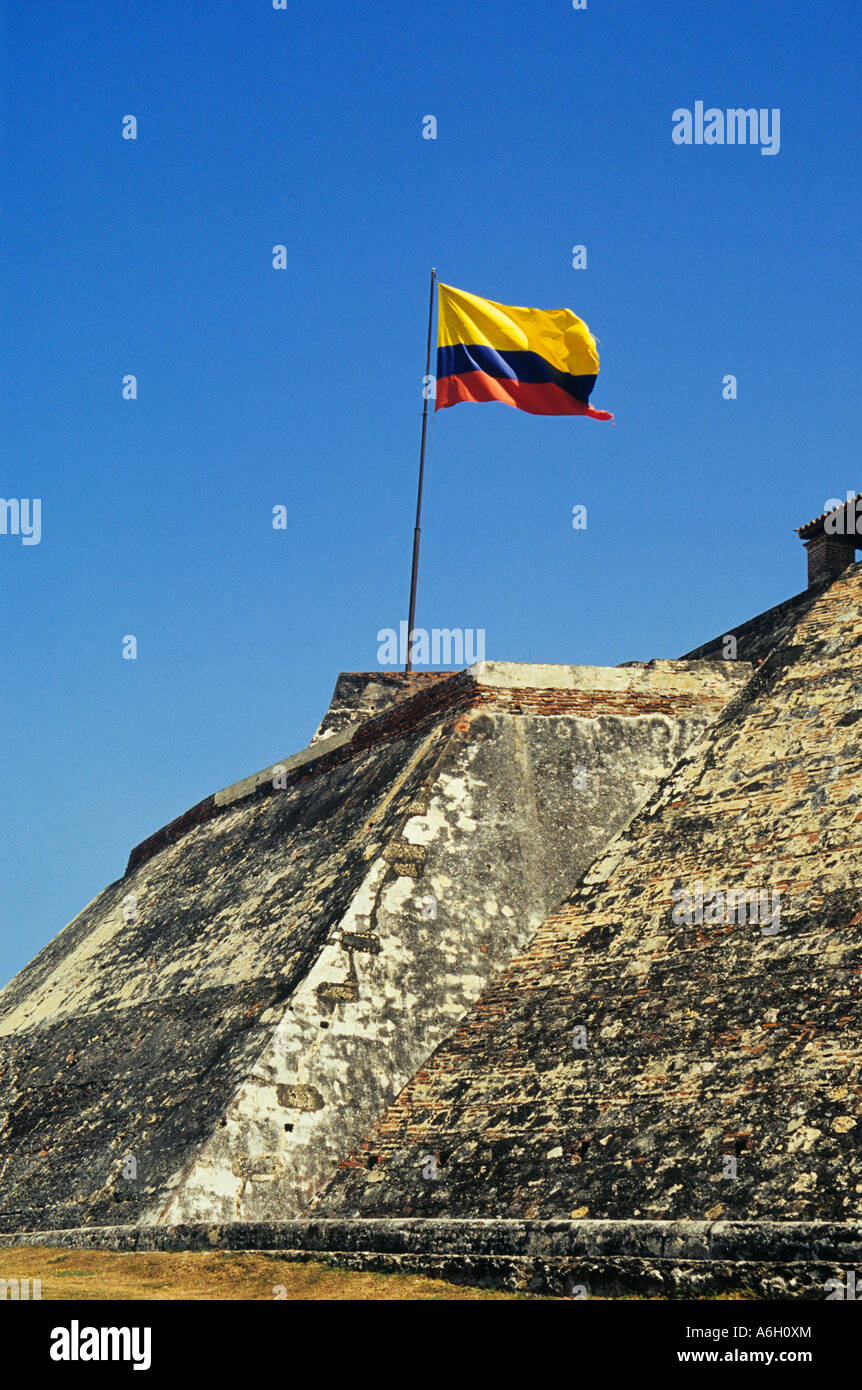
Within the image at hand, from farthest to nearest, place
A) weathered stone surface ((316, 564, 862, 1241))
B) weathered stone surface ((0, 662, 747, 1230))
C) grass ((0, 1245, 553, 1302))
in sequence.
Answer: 1. weathered stone surface ((0, 662, 747, 1230))
2. weathered stone surface ((316, 564, 862, 1241))
3. grass ((0, 1245, 553, 1302))

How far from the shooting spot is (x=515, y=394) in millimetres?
18141

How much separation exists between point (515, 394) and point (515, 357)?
52 cm

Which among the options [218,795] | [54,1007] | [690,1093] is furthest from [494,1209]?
[218,795]

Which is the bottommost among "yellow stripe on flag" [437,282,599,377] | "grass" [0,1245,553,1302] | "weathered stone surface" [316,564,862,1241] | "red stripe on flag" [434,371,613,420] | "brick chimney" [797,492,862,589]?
"grass" [0,1245,553,1302]

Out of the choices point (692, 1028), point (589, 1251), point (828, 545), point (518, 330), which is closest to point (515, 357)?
point (518, 330)

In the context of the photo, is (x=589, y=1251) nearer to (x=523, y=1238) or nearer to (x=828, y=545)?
(x=523, y=1238)

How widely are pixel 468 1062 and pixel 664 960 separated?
1.77 meters

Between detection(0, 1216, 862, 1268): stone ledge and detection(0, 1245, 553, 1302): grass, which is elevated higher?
detection(0, 1216, 862, 1268): stone ledge

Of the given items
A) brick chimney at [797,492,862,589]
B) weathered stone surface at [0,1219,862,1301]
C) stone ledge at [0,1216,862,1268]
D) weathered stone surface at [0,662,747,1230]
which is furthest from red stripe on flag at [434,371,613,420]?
weathered stone surface at [0,1219,862,1301]

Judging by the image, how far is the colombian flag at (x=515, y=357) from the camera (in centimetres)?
1791

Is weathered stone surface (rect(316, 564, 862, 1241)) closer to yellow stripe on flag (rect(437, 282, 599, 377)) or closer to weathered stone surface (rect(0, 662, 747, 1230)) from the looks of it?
weathered stone surface (rect(0, 662, 747, 1230))

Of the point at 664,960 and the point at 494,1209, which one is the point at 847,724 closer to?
the point at 664,960

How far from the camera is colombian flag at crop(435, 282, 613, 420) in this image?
58.7 feet

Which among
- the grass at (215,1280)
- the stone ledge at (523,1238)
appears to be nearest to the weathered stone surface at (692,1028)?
the stone ledge at (523,1238)
